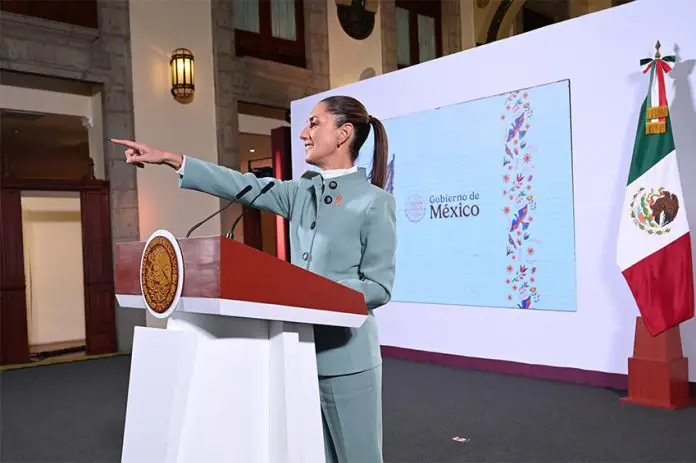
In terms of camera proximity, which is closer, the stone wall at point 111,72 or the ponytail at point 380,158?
the ponytail at point 380,158

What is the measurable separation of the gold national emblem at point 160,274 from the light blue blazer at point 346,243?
0.24m

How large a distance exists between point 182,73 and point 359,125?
565cm

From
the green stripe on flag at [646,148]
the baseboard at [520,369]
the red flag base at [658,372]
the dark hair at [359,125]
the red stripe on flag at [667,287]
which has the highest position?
the green stripe on flag at [646,148]

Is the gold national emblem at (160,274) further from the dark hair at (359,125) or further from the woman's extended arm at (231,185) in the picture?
the dark hair at (359,125)

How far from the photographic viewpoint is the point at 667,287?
3.73 metres

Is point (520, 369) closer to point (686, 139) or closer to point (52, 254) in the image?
point (686, 139)

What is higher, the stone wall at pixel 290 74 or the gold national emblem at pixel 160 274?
the stone wall at pixel 290 74

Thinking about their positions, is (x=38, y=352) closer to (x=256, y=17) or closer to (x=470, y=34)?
(x=256, y=17)

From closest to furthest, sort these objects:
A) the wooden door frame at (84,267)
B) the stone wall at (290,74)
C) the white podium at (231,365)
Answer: the white podium at (231,365) → the wooden door frame at (84,267) → the stone wall at (290,74)

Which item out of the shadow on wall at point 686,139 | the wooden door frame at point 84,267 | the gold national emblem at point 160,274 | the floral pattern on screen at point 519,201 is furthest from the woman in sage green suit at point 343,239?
the wooden door frame at point 84,267

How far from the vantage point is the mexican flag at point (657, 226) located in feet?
12.2

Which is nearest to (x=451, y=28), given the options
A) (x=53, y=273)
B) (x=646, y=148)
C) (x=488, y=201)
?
(x=488, y=201)

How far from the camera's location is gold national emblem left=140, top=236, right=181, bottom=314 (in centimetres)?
125

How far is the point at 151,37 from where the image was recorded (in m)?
6.84
